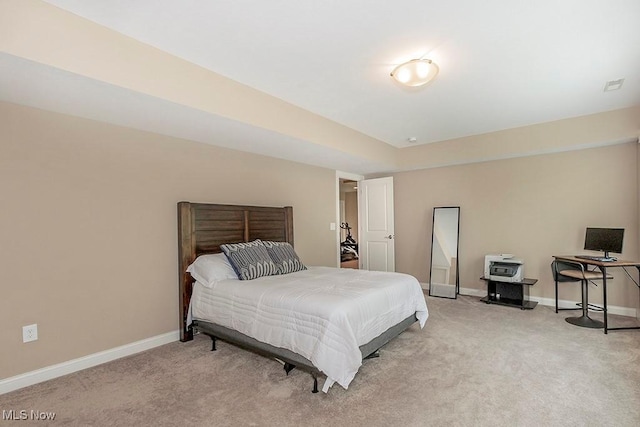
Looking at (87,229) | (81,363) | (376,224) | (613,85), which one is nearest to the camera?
(81,363)

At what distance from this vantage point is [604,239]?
151 inches

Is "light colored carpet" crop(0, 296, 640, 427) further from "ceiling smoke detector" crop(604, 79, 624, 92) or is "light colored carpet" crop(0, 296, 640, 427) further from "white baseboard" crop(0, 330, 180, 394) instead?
"ceiling smoke detector" crop(604, 79, 624, 92)

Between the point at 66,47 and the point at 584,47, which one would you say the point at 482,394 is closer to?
the point at 584,47

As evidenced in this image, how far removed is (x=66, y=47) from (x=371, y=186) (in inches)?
190

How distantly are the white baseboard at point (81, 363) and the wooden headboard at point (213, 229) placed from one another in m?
0.23

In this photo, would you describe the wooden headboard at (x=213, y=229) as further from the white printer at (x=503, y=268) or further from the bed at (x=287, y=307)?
the white printer at (x=503, y=268)

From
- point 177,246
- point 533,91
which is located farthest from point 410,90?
point 177,246

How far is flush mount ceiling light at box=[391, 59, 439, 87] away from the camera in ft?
8.33

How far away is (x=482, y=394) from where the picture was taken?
2.24 metres

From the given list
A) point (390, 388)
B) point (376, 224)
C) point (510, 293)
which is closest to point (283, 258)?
point (390, 388)

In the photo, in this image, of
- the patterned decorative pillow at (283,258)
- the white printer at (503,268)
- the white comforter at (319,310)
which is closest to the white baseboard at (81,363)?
the white comforter at (319,310)

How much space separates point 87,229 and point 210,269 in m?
1.11

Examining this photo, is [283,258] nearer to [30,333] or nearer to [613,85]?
[30,333]

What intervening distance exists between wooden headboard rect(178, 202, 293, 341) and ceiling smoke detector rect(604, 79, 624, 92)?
3.82 metres
